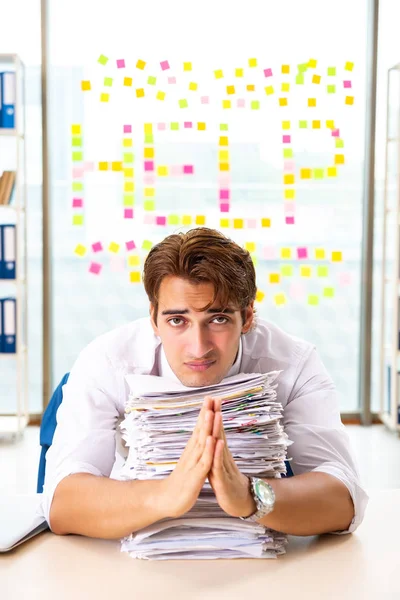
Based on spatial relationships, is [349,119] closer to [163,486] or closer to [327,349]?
[327,349]

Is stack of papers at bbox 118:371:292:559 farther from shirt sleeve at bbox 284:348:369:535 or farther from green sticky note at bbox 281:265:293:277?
green sticky note at bbox 281:265:293:277

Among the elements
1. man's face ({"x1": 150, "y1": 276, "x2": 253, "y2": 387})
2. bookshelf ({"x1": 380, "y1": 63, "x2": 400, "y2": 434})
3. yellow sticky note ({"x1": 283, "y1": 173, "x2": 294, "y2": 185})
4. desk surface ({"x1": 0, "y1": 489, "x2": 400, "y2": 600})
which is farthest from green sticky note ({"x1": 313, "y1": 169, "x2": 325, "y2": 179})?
desk surface ({"x1": 0, "y1": 489, "x2": 400, "y2": 600})

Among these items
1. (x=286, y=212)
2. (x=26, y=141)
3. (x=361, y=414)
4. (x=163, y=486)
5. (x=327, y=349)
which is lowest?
(x=361, y=414)

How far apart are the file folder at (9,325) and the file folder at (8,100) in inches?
37.7

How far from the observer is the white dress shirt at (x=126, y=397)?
1337mm

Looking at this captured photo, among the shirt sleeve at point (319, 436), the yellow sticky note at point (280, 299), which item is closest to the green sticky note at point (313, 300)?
the yellow sticky note at point (280, 299)

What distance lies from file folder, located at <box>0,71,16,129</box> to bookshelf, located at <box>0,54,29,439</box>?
0.02 metres

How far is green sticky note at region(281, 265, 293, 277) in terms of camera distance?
15.1 ft

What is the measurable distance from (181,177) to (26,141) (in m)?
0.94

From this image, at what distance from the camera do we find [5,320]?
13.5ft

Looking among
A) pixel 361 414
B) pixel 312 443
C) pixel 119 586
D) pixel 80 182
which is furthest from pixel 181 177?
pixel 119 586

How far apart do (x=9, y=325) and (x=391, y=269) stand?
231 centimetres

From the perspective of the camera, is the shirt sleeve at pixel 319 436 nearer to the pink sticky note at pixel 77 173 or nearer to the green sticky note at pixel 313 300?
the green sticky note at pixel 313 300

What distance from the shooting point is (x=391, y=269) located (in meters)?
4.65
